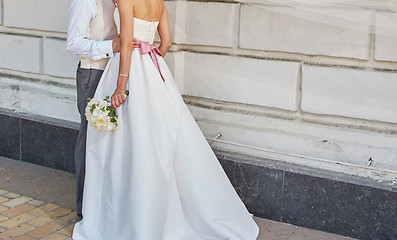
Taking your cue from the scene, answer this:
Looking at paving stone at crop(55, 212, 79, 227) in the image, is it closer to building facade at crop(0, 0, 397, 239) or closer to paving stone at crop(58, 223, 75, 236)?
paving stone at crop(58, 223, 75, 236)

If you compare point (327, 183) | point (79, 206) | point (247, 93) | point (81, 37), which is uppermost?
point (81, 37)

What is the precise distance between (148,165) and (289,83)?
4.78ft

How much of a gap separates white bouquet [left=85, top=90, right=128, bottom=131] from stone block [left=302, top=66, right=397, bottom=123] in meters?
1.56

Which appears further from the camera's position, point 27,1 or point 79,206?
point 27,1

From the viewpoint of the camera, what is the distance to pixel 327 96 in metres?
5.30

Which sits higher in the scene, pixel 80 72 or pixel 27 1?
pixel 27 1

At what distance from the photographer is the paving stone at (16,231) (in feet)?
16.7

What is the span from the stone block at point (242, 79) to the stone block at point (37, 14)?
58.9 inches

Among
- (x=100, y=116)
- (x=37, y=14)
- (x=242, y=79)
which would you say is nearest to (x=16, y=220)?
(x=100, y=116)

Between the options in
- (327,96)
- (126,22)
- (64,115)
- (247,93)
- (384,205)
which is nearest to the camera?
(126,22)

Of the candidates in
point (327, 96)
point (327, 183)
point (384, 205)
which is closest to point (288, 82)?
point (327, 96)

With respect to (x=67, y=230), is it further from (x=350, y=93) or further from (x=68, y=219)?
(x=350, y=93)

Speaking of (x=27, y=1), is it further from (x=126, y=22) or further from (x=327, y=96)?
(x=327, y=96)

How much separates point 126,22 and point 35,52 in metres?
2.56
